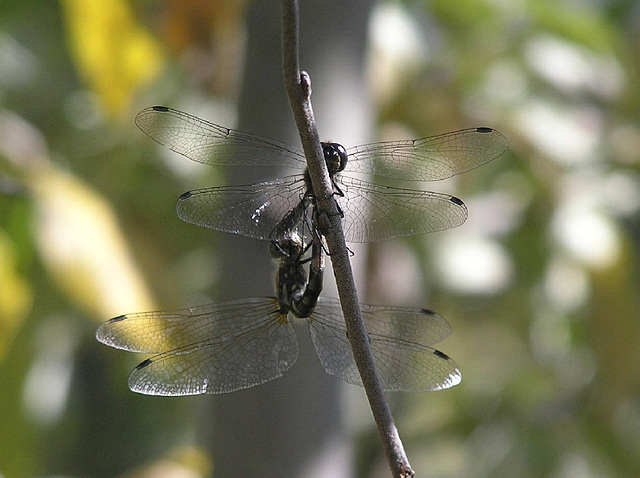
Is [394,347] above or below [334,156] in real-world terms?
below

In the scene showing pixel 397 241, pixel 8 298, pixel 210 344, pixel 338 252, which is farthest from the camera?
pixel 397 241

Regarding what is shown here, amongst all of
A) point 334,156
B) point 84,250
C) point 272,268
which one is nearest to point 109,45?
point 84,250

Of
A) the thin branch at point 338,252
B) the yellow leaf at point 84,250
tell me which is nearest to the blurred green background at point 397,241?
the yellow leaf at point 84,250

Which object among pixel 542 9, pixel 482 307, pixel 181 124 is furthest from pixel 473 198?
pixel 181 124

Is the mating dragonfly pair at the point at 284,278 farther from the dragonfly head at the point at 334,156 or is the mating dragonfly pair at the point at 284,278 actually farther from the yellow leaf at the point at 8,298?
the yellow leaf at the point at 8,298

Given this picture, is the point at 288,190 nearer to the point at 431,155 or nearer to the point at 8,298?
the point at 431,155

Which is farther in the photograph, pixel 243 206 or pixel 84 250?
pixel 84 250

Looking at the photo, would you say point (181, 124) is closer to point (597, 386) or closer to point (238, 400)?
point (238, 400)
